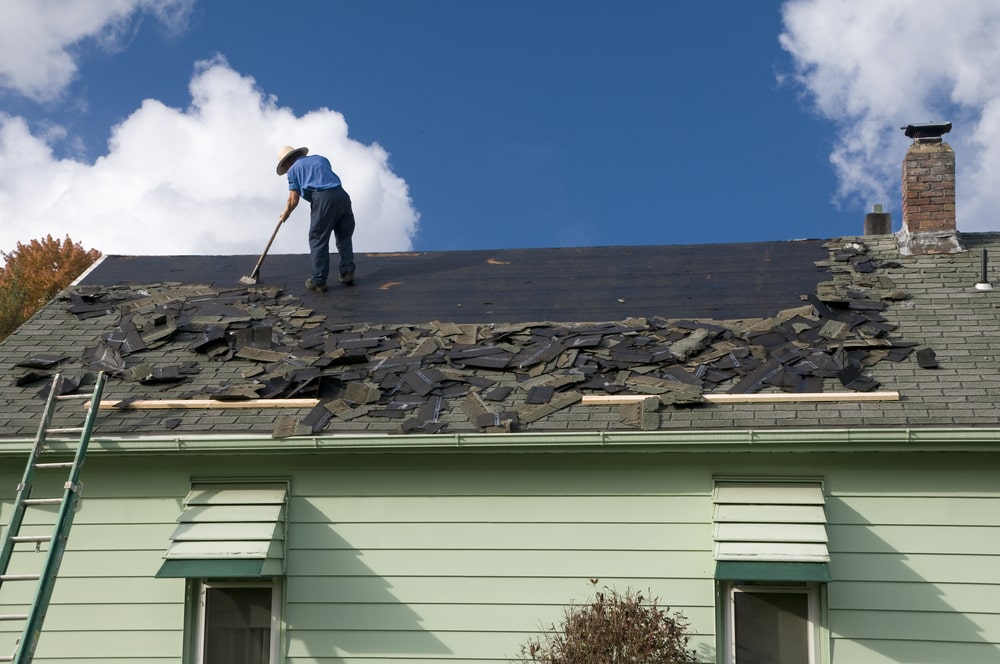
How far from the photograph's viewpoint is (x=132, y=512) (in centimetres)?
835

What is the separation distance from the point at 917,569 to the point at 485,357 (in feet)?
12.9

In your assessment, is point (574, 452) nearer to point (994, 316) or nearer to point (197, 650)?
point (197, 650)

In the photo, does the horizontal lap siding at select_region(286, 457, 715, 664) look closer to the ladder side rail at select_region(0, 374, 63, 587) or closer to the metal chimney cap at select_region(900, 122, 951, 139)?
the ladder side rail at select_region(0, 374, 63, 587)

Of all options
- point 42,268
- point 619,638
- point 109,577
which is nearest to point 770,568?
point 619,638

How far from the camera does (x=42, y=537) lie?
7.53 metres

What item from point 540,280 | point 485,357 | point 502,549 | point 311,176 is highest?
point 311,176

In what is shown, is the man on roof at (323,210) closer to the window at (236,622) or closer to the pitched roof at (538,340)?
the pitched roof at (538,340)

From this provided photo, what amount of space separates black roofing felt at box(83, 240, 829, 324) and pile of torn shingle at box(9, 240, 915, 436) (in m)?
0.41

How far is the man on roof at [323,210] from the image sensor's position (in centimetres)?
1198

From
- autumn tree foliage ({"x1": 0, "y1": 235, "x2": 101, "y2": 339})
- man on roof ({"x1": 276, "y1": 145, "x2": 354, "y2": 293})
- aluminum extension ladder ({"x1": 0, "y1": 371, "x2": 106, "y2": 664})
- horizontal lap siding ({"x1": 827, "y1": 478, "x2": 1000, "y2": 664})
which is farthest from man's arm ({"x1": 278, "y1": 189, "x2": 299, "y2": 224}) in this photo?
autumn tree foliage ({"x1": 0, "y1": 235, "x2": 101, "y2": 339})

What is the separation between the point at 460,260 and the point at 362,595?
572 centimetres

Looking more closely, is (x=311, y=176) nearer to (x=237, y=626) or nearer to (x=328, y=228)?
(x=328, y=228)

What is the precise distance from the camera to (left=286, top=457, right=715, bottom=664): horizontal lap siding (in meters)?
7.79

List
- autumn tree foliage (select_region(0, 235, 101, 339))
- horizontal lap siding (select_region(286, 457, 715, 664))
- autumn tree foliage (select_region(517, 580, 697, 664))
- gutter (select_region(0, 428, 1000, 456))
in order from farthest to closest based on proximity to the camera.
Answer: autumn tree foliage (select_region(0, 235, 101, 339)), horizontal lap siding (select_region(286, 457, 715, 664)), gutter (select_region(0, 428, 1000, 456)), autumn tree foliage (select_region(517, 580, 697, 664))
